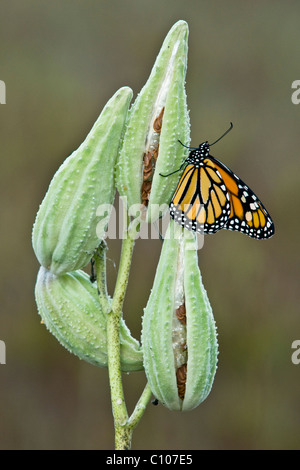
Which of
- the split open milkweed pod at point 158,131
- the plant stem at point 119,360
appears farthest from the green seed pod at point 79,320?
the split open milkweed pod at point 158,131

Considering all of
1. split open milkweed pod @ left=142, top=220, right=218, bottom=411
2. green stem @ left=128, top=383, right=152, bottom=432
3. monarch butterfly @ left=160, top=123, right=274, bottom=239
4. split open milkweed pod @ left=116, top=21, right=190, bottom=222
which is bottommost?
green stem @ left=128, top=383, right=152, bottom=432

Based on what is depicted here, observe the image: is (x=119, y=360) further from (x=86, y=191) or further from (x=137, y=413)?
(x=86, y=191)

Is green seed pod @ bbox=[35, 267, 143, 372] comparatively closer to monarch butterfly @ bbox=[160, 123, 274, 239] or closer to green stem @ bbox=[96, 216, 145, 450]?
green stem @ bbox=[96, 216, 145, 450]

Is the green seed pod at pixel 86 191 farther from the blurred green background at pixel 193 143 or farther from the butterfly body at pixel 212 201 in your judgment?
the blurred green background at pixel 193 143

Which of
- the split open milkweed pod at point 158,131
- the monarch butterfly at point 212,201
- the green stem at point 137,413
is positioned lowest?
the green stem at point 137,413

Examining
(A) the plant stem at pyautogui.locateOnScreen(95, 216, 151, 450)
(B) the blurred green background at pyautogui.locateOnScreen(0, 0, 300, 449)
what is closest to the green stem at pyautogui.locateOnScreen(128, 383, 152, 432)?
(A) the plant stem at pyautogui.locateOnScreen(95, 216, 151, 450)

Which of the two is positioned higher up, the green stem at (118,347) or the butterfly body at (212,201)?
the butterfly body at (212,201)
